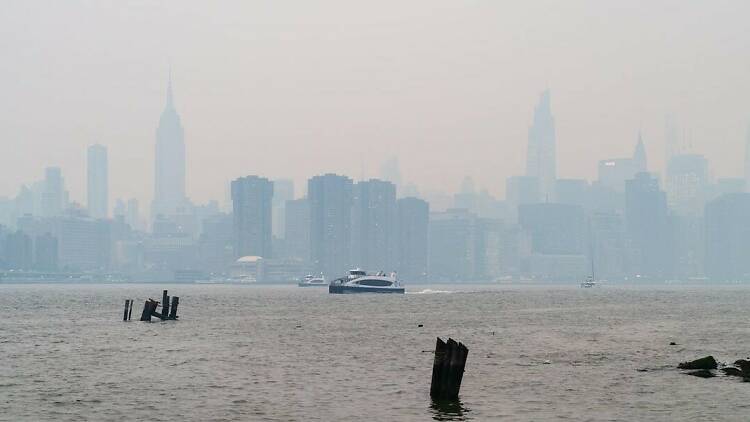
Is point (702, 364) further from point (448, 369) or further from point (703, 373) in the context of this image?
point (448, 369)

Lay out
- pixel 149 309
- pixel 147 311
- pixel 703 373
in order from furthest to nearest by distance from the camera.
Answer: pixel 147 311, pixel 149 309, pixel 703 373

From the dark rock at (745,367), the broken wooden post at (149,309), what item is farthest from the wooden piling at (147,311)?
the dark rock at (745,367)

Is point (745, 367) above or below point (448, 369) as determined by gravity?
below

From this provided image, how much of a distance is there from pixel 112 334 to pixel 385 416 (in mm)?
53177

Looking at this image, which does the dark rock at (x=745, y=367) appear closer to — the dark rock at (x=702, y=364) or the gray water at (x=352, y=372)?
the gray water at (x=352, y=372)

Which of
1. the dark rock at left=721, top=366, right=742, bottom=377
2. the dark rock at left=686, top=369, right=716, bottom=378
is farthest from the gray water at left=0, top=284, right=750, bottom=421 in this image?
the dark rock at left=721, top=366, right=742, bottom=377

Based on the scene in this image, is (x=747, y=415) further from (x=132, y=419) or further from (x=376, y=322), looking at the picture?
(x=376, y=322)

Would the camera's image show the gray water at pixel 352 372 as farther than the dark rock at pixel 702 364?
No

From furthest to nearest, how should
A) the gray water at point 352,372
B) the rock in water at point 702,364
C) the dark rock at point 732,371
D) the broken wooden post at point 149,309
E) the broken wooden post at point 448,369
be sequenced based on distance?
the broken wooden post at point 149,309 < the rock in water at point 702,364 < the dark rock at point 732,371 < the gray water at point 352,372 < the broken wooden post at point 448,369

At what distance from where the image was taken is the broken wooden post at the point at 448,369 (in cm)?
4619

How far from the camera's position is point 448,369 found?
48219mm

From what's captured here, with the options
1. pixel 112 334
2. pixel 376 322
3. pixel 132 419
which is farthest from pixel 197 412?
pixel 376 322

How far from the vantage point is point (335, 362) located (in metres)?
66.9

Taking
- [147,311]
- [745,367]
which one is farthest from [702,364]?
[147,311]
